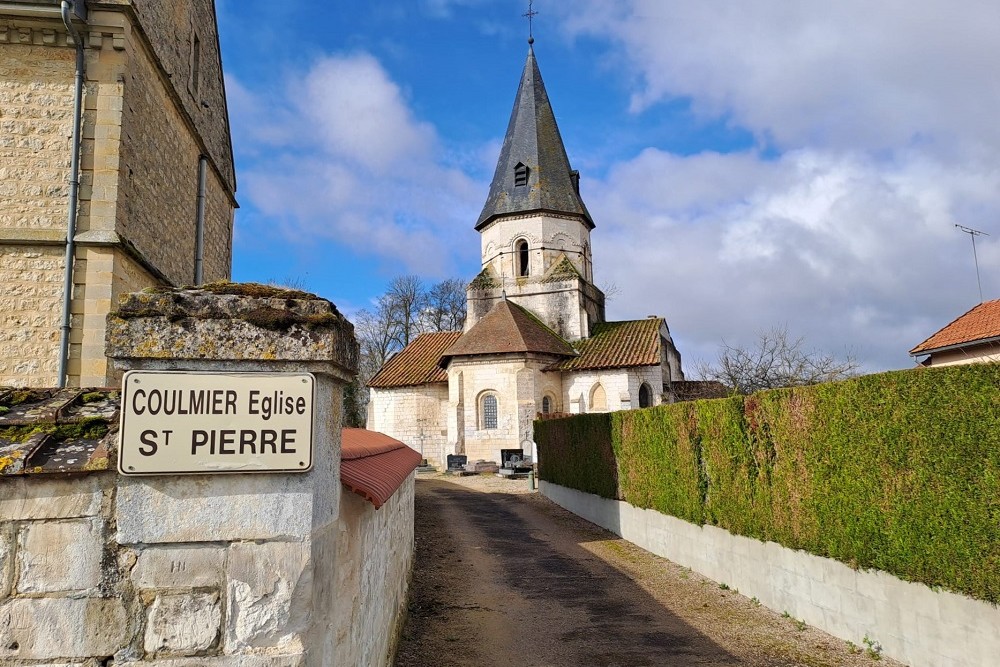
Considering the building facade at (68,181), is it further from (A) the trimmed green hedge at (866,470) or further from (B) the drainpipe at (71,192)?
(A) the trimmed green hedge at (866,470)

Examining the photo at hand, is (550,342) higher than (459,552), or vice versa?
(550,342)

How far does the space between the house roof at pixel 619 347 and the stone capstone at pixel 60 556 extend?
27.6 m

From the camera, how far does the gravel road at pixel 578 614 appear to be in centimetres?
684

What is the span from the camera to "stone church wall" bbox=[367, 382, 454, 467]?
106 ft

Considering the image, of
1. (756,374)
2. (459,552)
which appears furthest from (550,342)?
(459,552)

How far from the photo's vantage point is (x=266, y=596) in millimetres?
2570

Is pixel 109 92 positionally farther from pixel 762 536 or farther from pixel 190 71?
pixel 762 536

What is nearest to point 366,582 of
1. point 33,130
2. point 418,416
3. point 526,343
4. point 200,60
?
point 33,130

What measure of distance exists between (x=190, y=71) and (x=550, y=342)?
2016cm

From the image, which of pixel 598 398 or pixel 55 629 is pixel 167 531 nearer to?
pixel 55 629

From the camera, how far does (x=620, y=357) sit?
30.0 metres

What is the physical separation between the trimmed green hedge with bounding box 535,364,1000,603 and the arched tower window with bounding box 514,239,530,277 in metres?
24.4

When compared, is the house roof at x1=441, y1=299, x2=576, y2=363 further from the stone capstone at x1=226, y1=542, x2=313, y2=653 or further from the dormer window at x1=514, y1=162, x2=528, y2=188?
the stone capstone at x1=226, y1=542, x2=313, y2=653

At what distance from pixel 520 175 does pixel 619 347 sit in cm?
1142
